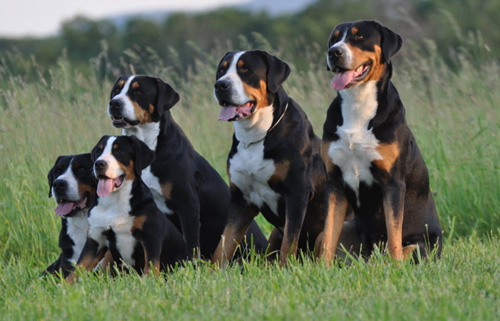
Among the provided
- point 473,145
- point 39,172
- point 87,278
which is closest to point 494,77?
point 473,145

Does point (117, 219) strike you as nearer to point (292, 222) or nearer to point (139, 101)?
point (139, 101)

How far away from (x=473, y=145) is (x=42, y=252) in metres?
4.25

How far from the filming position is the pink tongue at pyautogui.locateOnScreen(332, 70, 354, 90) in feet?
16.4

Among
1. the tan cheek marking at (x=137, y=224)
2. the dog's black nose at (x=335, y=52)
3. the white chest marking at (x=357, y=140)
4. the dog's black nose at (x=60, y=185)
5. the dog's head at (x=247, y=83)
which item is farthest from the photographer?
the dog's black nose at (x=60, y=185)

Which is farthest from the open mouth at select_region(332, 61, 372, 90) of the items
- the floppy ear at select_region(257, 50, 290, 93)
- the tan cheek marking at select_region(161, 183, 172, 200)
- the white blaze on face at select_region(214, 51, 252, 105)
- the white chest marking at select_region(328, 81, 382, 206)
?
the tan cheek marking at select_region(161, 183, 172, 200)

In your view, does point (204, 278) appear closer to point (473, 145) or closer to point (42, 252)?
point (42, 252)

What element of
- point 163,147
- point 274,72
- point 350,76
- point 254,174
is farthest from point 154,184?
point 350,76

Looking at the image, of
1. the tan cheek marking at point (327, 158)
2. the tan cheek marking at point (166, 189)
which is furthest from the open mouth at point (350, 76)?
the tan cheek marking at point (166, 189)

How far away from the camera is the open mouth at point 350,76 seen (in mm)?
4988

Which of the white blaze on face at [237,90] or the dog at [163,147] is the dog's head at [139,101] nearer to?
the dog at [163,147]

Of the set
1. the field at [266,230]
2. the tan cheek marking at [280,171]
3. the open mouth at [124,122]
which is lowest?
the field at [266,230]

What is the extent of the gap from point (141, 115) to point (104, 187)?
684mm

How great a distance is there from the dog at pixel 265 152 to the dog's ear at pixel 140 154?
0.57m

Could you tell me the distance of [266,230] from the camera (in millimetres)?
7414
